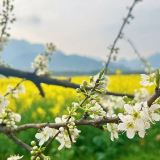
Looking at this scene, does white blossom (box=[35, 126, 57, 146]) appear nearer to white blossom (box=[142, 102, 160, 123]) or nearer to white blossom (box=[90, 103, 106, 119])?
white blossom (box=[90, 103, 106, 119])

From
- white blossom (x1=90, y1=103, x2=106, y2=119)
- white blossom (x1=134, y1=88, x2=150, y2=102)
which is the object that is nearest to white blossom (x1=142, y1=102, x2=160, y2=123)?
white blossom (x1=90, y1=103, x2=106, y2=119)

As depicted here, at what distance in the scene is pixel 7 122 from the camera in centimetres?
127

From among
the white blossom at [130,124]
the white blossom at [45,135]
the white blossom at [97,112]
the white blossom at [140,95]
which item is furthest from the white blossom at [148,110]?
the white blossom at [140,95]

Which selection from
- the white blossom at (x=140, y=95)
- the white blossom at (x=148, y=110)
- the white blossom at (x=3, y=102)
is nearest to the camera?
the white blossom at (x=148, y=110)

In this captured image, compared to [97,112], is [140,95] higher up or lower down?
higher up

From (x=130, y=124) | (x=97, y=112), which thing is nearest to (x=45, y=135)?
(x=97, y=112)

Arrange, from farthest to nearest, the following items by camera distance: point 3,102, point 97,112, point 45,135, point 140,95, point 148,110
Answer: point 140,95
point 3,102
point 45,135
point 97,112
point 148,110

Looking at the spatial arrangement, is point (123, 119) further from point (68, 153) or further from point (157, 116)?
point (68, 153)

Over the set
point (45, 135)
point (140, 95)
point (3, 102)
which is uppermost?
point (140, 95)

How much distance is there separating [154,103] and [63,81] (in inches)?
31.0

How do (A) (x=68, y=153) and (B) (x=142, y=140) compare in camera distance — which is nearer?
(A) (x=68, y=153)

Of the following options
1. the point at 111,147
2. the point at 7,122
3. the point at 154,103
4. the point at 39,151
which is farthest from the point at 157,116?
the point at 111,147

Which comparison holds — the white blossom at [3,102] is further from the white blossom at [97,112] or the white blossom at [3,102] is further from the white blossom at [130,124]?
the white blossom at [130,124]

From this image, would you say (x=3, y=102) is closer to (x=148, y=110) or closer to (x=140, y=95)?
(x=148, y=110)
